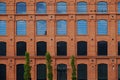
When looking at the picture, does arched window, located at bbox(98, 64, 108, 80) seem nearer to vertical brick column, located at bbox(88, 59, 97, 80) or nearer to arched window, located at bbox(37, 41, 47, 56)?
vertical brick column, located at bbox(88, 59, 97, 80)

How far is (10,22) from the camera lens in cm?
6456

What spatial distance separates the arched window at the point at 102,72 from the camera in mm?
64250

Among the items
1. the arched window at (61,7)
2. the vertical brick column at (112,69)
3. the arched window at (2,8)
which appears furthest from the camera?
the arched window at (2,8)

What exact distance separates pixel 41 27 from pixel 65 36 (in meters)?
3.10

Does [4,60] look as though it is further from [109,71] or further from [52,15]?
[109,71]

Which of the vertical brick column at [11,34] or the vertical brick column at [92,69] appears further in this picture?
the vertical brick column at [11,34]

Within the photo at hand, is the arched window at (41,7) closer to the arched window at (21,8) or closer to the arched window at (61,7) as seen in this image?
the arched window at (21,8)

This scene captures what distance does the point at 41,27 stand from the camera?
6469 cm

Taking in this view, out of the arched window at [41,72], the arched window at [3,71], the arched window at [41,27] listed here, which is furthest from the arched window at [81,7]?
the arched window at [3,71]

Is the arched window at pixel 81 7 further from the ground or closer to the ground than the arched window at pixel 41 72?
further from the ground

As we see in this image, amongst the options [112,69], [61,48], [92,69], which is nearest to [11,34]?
[61,48]

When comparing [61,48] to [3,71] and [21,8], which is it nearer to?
[21,8]

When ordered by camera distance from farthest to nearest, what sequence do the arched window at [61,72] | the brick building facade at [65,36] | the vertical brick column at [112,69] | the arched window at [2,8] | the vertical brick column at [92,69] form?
the arched window at [2,8], the arched window at [61,72], the brick building facade at [65,36], the vertical brick column at [92,69], the vertical brick column at [112,69]

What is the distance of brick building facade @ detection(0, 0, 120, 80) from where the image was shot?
6419 cm
